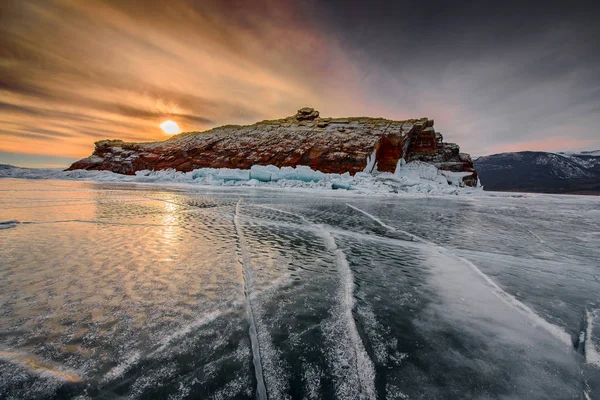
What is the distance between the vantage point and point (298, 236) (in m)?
4.58

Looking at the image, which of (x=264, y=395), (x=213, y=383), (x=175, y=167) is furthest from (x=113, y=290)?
(x=175, y=167)

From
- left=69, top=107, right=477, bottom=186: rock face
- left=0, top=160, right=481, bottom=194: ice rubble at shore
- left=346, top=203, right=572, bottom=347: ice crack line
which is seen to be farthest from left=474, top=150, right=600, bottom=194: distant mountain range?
left=346, top=203, right=572, bottom=347: ice crack line

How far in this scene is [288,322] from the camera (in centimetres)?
178

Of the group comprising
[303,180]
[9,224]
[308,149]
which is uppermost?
[308,149]

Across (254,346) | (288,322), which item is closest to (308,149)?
(288,322)

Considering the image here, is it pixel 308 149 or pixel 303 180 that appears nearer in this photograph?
pixel 303 180

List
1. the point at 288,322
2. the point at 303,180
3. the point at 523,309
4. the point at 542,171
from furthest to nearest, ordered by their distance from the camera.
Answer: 1. the point at 542,171
2. the point at 303,180
3. the point at 523,309
4. the point at 288,322

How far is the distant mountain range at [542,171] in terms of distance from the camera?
5666 inches

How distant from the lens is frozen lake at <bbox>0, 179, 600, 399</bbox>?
1.24 m

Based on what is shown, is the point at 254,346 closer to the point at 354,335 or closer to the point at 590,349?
the point at 354,335

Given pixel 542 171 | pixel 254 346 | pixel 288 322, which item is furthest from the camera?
pixel 542 171

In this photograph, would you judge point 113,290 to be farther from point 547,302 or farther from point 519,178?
point 519,178

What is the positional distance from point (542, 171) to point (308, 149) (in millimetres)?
209048

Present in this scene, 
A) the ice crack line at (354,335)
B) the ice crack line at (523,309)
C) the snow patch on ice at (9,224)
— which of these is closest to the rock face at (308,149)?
the ice crack line at (523,309)
